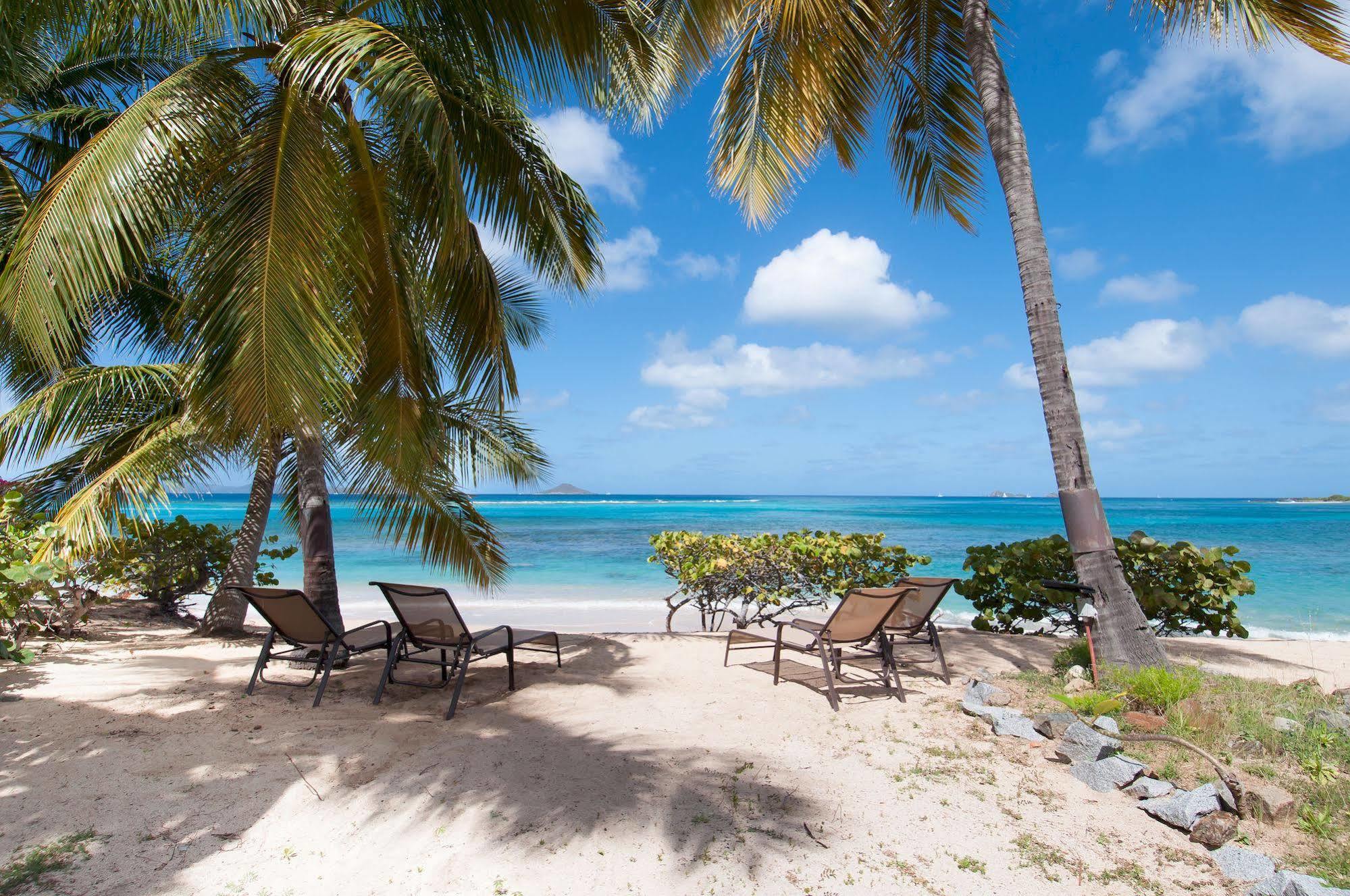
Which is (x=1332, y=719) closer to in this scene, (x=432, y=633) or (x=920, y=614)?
(x=920, y=614)

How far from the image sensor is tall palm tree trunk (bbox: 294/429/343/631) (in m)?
6.13

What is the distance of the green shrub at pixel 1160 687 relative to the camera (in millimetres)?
4270

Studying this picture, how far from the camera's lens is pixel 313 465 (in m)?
6.20

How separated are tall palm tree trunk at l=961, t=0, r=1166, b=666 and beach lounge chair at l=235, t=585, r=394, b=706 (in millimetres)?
5033

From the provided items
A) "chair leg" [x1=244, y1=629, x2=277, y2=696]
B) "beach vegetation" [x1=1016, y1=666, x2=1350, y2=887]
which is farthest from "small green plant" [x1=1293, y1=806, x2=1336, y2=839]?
"chair leg" [x1=244, y1=629, x2=277, y2=696]

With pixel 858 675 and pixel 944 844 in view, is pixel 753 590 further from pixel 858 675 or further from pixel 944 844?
pixel 944 844

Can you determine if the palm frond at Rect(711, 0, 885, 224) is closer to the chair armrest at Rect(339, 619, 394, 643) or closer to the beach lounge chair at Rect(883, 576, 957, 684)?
the beach lounge chair at Rect(883, 576, 957, 684)

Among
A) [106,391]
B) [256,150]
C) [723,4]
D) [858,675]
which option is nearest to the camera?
[256,150]

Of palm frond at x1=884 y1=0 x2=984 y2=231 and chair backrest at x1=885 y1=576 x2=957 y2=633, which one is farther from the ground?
palm frond at x1=884 y1=0 x2=984 y2=231

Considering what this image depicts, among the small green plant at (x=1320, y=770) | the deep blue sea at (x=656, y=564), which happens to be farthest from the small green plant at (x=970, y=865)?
the deep blue sea at (x=656, y=564)

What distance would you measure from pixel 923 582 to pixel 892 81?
518cm

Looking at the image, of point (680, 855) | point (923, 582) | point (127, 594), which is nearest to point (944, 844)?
point (680, 855)

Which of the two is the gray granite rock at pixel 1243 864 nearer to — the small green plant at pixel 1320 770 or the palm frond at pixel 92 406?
the small green plant at pixel 1320 770

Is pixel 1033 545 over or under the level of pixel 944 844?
over
